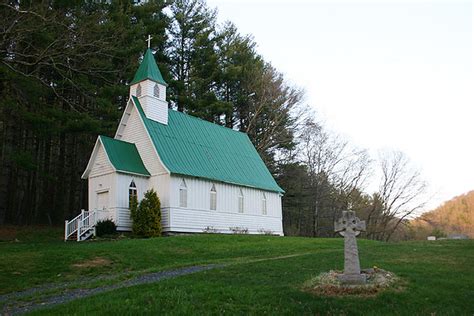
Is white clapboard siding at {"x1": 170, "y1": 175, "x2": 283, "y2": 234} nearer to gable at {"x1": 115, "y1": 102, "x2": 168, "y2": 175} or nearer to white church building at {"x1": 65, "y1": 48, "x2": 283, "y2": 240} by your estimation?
white church building at {"x1": 65, "y1": 48, "x2": 283, "y2": 240}

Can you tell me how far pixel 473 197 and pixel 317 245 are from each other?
155 ft

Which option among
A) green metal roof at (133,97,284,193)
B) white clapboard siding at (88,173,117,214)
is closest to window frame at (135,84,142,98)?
green metal roof at (133,97,284,193)

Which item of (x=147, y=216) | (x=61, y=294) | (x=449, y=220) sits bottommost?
(x=61, y=294)

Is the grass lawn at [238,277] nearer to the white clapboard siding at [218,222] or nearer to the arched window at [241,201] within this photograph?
the white clapboard siding at [218,222]

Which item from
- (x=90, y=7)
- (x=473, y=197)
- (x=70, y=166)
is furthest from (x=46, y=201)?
(x=473, y=197)

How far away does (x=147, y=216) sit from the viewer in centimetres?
2389

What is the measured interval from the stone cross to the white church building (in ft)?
48.8

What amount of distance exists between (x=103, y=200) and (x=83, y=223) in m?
1.65

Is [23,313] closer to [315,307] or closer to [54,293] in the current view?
[54,293]

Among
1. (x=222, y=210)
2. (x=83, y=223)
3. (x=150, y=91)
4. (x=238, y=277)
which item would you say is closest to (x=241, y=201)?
(x=222, y=210)

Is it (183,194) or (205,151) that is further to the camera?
(205,151)

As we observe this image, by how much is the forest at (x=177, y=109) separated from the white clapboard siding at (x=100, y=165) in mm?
2318

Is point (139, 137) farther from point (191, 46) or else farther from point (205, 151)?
point (191, 46)

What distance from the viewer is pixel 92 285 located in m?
11.8
